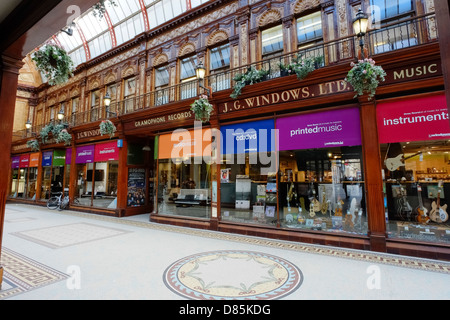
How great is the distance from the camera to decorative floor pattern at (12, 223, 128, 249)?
21.7 feet

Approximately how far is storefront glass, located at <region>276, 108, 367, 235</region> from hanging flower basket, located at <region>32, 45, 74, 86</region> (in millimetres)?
5745

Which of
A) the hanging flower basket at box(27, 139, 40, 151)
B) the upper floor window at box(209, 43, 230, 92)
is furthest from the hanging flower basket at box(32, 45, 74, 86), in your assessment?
the hanging flower basket at box(27, 139, 40, 151)

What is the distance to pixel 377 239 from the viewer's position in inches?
224

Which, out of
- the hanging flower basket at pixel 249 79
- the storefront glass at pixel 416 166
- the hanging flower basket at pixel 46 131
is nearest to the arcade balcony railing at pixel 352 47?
the hanging flower basket at pixel 249 79

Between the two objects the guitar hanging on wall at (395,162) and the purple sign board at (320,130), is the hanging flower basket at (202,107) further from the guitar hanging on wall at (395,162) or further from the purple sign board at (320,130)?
the guitar hanging on wall at (395,162)

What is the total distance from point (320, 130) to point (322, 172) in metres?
1.48

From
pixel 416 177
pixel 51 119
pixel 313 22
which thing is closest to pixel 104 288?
pixel 416 177

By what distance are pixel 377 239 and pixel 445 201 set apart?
2222mm

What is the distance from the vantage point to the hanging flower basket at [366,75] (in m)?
5.38

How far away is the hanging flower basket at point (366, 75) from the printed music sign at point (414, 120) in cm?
80

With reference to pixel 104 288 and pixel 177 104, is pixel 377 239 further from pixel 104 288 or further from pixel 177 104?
pixel 177 104

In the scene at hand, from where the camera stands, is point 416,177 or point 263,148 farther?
point 263,148

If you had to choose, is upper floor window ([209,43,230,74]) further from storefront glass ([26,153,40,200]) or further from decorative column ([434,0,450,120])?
storefront glass ([26,153,40,200])

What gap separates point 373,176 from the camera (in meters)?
5.88
